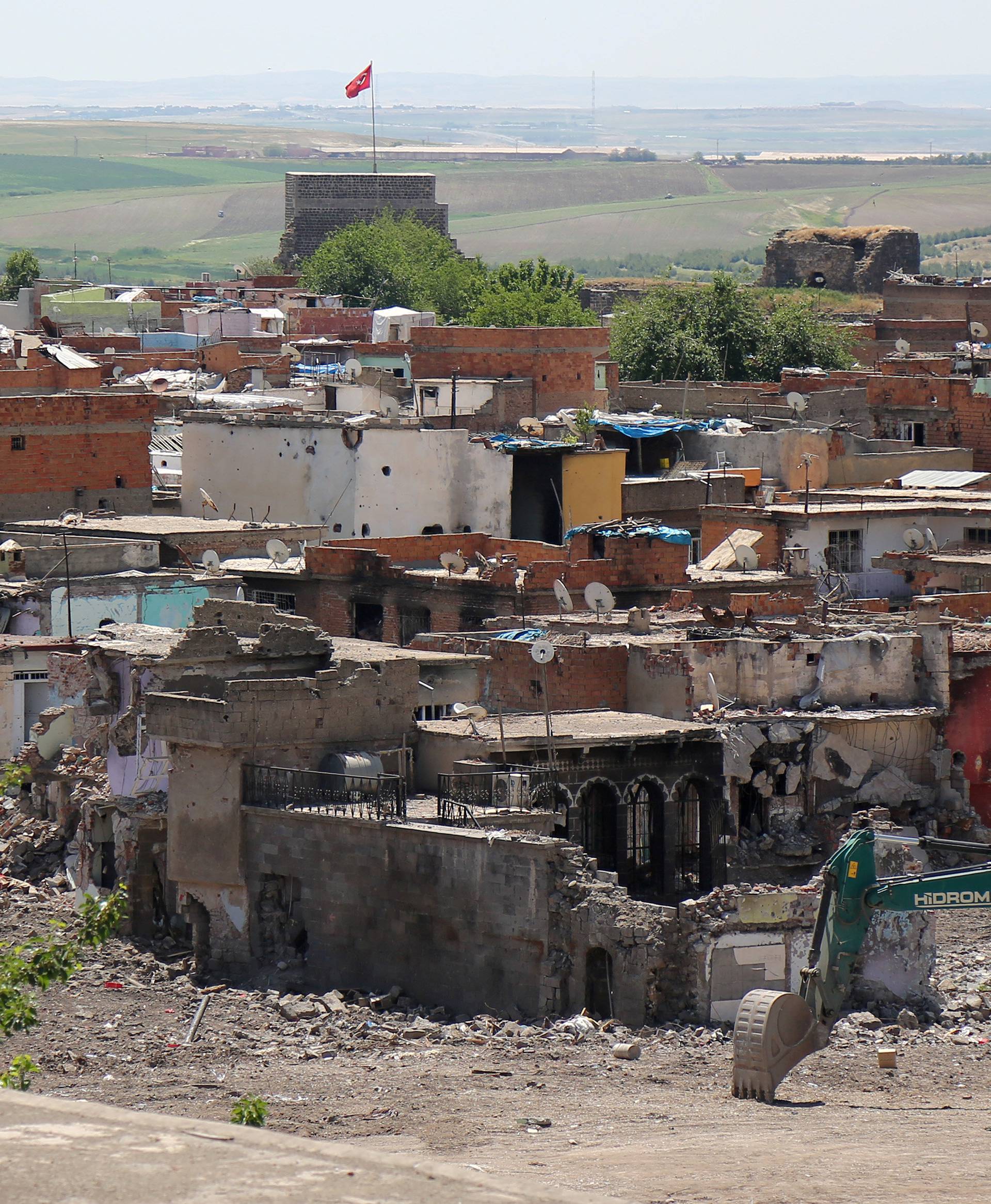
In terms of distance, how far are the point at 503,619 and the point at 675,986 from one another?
1009 cm

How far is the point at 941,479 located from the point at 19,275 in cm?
5429

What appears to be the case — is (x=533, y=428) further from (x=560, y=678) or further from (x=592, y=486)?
(x=560, y=678)

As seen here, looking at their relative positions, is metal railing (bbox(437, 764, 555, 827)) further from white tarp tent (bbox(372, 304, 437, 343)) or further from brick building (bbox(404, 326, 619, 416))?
white tarp tent (bbox(372, 304, 437, 343))

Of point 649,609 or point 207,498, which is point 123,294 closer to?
point 207,498

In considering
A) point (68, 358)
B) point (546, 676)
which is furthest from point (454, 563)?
point (68, 358)

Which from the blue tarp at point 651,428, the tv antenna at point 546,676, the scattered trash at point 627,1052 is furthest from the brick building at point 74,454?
the scattered trash at point 627,1052

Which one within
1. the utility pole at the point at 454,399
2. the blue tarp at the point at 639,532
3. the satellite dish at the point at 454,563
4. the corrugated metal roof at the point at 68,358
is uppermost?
the corrugated metal roof at the point at 68,358

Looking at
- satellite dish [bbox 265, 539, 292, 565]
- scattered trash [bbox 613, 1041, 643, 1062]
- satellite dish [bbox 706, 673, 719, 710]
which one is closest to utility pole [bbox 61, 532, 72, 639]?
satellite dish [bbox 265, 539, 292, 565]

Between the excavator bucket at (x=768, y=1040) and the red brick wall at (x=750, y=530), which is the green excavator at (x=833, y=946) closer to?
the excavator bucket at (x=768, y=1040)

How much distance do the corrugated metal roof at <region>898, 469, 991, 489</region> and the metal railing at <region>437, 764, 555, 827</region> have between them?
1896cm

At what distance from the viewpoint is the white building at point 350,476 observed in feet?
126

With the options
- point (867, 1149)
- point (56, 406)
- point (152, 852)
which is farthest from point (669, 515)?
point (867, 1149)

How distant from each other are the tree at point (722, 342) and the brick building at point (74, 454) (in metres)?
22.7

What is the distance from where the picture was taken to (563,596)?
2855cm
